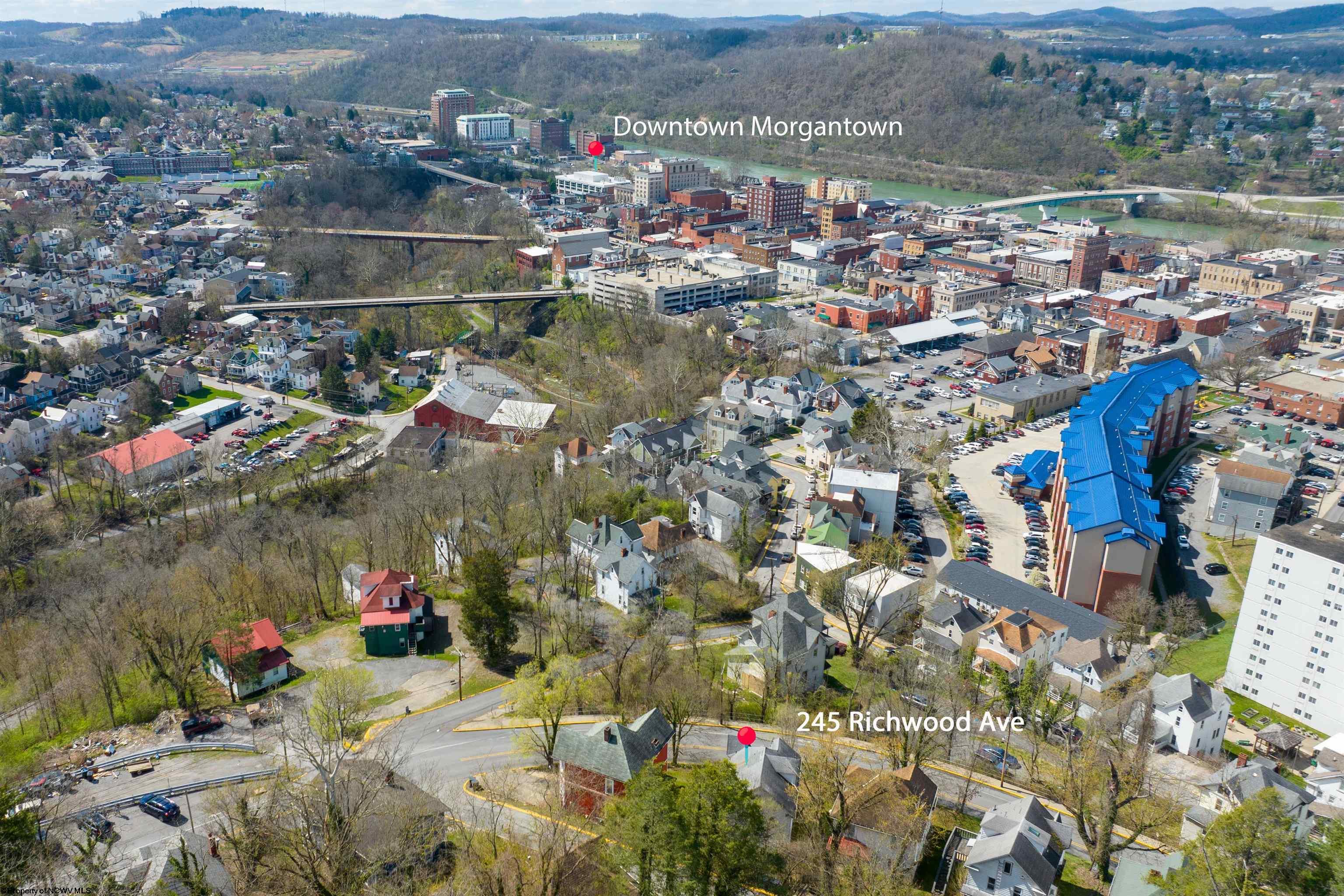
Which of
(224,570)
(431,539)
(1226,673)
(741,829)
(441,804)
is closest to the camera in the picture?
(741,829)

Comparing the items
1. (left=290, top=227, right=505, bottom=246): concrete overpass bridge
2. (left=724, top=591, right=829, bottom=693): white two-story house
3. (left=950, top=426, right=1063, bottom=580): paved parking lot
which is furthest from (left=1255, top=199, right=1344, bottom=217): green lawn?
(left=724, top=591, right=829, bottom=693): white two-story house

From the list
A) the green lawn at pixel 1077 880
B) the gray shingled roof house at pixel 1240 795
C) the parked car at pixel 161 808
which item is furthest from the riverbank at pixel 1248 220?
the parked car at pixel 161 808

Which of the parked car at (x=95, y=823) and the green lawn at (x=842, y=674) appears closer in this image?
the parked car at (x=95, y=823)

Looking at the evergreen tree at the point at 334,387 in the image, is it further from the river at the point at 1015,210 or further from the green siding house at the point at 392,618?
the river at the point at 1015,210

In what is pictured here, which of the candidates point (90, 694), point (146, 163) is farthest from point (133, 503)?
point (146, 163)

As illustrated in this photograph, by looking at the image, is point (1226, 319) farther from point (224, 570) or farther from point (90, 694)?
point (90, 694)
